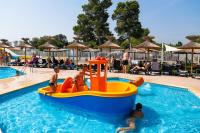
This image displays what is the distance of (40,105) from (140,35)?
33826mm

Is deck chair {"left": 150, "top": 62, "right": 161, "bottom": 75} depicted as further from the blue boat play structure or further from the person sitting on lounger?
the blue boat play structure

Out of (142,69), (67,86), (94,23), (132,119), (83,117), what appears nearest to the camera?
(132,119)

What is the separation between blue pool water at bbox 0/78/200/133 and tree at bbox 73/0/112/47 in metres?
34.2

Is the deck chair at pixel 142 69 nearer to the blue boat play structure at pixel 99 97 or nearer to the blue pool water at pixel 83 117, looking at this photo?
the blue pool water at pixel 83 117

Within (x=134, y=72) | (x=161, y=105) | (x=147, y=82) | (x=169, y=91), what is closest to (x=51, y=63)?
(x=134, y=72)

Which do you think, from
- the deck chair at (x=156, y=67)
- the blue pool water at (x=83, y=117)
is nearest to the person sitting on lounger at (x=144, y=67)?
the deck chair at (x=156, y=67)

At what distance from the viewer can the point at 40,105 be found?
329 inches

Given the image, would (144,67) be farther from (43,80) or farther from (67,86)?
(67,86)

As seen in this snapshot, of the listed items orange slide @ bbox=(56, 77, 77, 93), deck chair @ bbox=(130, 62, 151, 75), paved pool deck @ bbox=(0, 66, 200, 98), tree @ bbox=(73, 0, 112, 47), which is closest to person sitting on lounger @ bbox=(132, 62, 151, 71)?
deck chair @ bbox=(130, 62, 151, 75)

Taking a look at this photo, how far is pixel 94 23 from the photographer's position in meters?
43.4

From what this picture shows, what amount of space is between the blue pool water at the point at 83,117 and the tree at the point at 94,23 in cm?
3421

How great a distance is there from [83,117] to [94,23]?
3747cm

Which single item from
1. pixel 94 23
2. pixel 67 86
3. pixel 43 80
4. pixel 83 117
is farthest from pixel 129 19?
pixel 83 117

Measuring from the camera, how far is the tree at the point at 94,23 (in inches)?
1704
